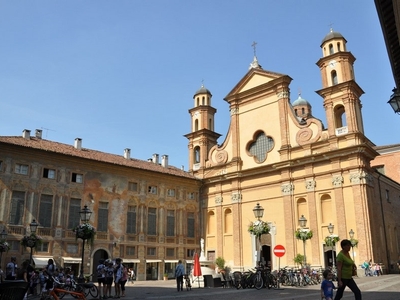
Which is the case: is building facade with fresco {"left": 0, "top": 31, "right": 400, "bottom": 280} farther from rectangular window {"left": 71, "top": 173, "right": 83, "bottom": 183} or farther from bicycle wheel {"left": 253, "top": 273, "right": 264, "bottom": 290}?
bicycle wheel {"left": 253, "top": 273, "right": 264, "bottom": 290}

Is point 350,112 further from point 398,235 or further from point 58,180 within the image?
point 58,180

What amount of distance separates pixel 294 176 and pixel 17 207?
2256 cm

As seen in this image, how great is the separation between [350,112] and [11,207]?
2706cm

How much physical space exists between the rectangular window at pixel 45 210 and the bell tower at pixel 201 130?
56.6 feet

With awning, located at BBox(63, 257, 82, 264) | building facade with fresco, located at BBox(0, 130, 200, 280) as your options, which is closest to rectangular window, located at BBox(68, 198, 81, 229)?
building facade with fresco, located at BBox(0, 130, 200, 280)

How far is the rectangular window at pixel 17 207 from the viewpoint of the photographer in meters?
28.2

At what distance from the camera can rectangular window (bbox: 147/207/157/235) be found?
35.7 meters

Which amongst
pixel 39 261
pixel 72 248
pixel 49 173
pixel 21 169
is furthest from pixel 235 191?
pixel 21 169

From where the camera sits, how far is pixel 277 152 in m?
36.7

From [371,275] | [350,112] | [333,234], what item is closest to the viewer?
[371,275]

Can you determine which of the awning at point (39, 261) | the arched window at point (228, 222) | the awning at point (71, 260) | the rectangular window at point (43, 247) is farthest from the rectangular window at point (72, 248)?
the arched window at point (228, 222)

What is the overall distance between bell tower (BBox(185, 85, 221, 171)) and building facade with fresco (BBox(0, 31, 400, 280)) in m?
0.47

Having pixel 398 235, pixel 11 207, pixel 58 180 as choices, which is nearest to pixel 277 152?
pixel 398 235

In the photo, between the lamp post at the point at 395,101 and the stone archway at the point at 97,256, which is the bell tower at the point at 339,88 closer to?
the stone archway at the point at 97,256
